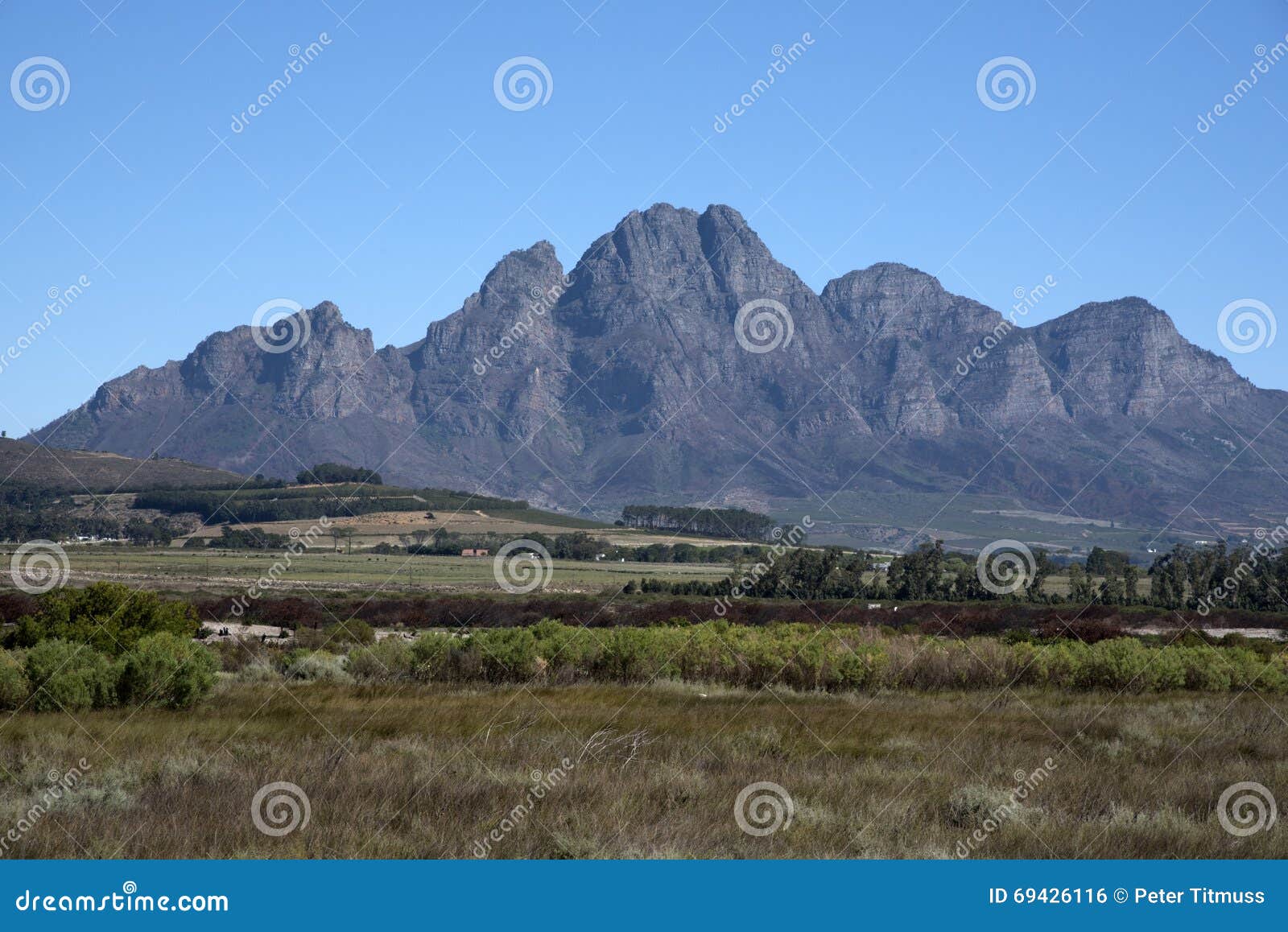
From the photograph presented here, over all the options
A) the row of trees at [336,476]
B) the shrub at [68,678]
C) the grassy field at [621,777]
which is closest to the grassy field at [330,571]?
the row of trees at [336,476]

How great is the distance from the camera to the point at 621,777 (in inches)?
409

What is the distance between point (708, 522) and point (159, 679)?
383 ft

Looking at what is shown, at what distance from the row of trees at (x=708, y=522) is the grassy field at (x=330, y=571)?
23150 millimetres

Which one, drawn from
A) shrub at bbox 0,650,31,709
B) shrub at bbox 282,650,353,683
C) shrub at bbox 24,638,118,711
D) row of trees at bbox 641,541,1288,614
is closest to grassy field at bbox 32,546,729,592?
row of trees at bbox 641,541,1288,614

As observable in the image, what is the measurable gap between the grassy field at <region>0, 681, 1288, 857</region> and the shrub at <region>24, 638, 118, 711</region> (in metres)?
0.48

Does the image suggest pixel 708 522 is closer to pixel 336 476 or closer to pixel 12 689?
pixel 336 476

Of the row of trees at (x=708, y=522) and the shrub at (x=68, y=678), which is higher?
the row of trees at (x=708, y=522)

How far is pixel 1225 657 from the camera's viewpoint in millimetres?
22875

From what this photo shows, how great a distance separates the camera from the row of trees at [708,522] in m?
111

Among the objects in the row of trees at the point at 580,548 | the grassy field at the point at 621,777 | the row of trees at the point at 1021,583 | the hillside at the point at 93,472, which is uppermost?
the hillside at the point at 93,472

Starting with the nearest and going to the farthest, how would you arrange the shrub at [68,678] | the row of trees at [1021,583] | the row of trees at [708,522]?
1. the shrub at [68,678]
2. the row of trees at [1021,583]
3. the row of trees at [708,522]

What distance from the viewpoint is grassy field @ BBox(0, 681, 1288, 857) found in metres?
8.29

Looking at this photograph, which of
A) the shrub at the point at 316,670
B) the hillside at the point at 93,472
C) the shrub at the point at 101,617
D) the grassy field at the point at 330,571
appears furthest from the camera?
the hillside at the point at 93,472

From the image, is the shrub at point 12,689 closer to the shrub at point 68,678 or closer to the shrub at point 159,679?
the shrub at point 68,678
